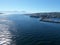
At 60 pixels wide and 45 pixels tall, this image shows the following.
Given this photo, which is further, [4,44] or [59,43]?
[59,43]

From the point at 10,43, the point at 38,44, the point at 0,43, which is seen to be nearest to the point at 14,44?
the point at 10,43

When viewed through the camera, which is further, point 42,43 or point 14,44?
point 42,43

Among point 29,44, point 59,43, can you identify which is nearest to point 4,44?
point 29,44

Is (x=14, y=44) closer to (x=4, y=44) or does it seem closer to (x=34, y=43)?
(x=4, y=44)

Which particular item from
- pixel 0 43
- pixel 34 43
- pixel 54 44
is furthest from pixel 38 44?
pixel 0 43

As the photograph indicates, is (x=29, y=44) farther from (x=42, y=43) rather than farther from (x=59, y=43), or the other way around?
(x=59, y=43)

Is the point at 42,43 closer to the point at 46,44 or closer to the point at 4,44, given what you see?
the point at 46,44

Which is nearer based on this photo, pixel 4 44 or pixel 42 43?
pixel 4 44
